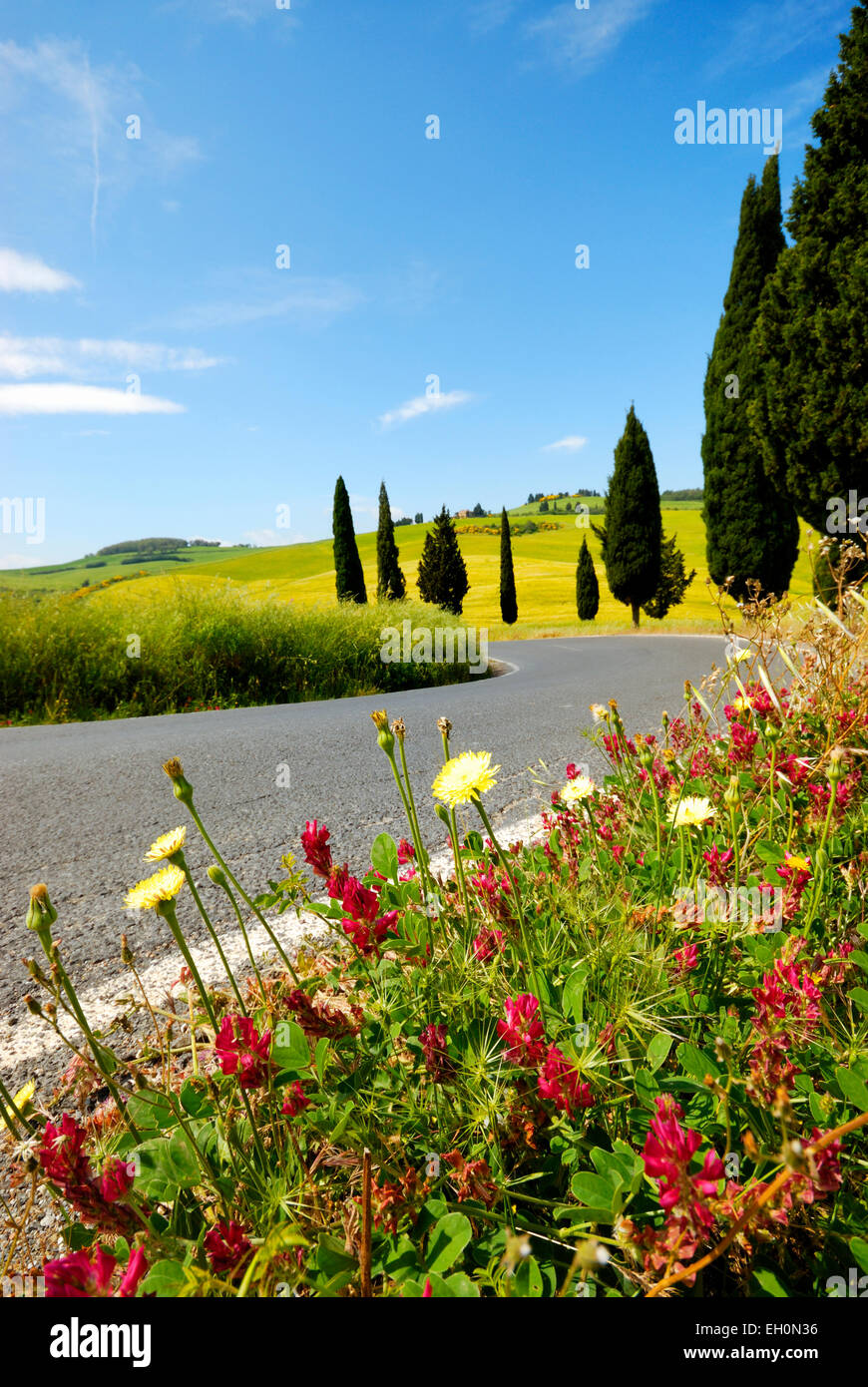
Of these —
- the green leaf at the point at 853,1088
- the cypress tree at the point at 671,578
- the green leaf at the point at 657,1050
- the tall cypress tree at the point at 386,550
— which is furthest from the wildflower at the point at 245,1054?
the cypress tree at the point at 671,578

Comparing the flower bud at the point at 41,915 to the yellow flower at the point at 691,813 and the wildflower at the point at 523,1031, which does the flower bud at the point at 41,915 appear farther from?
the yellow flower at the point at 691,813

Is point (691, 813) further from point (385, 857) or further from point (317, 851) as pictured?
point (317, 851)

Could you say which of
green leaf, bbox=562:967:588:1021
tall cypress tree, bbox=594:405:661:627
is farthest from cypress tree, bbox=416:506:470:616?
green leaf, bbox=562:967:588:1021

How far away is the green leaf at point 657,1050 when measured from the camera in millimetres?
1023

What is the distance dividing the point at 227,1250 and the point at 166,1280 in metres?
0.08

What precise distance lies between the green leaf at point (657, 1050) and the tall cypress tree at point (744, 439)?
64.3ft

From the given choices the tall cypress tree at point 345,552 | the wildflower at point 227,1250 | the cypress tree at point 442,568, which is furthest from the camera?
the cypress tree at point 442,568

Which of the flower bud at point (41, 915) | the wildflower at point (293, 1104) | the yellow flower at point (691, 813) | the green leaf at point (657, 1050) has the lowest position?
the wildflower at point (293, 1104)

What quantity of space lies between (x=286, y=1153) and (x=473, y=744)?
3655 mm

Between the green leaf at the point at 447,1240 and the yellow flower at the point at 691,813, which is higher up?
the yellow flower at the point at 691,813

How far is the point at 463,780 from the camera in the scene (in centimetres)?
129
